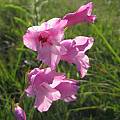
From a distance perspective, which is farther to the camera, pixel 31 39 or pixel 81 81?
pixel 81 81

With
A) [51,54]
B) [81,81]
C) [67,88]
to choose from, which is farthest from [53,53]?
[81,81]

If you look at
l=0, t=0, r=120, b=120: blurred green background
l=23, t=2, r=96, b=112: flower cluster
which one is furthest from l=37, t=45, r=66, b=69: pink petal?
l=0, t=0, r=120, b=120: blurred green background

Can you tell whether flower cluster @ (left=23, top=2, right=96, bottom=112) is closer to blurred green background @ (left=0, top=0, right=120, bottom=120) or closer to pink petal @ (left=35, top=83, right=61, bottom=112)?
pink petal @ (left=35, top=83, right=61, bottom=112)

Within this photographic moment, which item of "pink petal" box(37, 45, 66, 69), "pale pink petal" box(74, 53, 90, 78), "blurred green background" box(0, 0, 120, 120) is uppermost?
"pink petal" box(37, 45, 66, 69)

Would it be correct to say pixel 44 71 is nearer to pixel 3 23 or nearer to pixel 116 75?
pixel 116 75

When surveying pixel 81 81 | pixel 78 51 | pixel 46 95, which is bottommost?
pixel 81 81

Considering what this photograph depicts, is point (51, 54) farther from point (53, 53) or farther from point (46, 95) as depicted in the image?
point (46, 95)

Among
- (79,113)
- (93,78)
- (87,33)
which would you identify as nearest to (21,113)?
(79,113)
